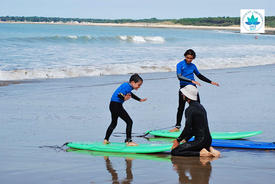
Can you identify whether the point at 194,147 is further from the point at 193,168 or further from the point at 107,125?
the point at 107,125

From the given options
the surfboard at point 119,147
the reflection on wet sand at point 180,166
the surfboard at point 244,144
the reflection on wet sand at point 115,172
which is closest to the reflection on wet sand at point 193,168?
the reflection on wet sand at point 180,166

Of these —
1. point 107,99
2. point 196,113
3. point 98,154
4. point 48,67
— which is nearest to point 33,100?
point 107,99

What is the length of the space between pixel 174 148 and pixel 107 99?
→ 5726 mm

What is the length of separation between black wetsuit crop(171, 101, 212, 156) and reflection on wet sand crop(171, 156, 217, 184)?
0.12 m

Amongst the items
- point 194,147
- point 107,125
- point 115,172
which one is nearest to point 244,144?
point 194,147

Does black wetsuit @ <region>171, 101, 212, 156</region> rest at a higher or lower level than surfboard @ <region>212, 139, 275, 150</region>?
higher

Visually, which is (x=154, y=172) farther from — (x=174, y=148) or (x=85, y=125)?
(x=85, y=125)

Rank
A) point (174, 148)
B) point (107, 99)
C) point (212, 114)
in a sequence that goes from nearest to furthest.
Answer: point (174, 148), point (212, 114), point (107, 99)

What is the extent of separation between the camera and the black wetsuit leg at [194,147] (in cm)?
642

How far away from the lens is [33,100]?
11688 millimetres

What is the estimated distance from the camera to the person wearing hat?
6.18m

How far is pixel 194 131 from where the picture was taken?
20.6ft

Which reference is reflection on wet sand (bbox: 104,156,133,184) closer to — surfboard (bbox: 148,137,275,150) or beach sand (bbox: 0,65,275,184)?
beach sand (bbox: 0,65,275,184)

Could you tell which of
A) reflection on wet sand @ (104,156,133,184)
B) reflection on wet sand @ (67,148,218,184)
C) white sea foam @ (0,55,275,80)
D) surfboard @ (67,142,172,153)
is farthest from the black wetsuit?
white sea foam @ (0,55,275,80)
